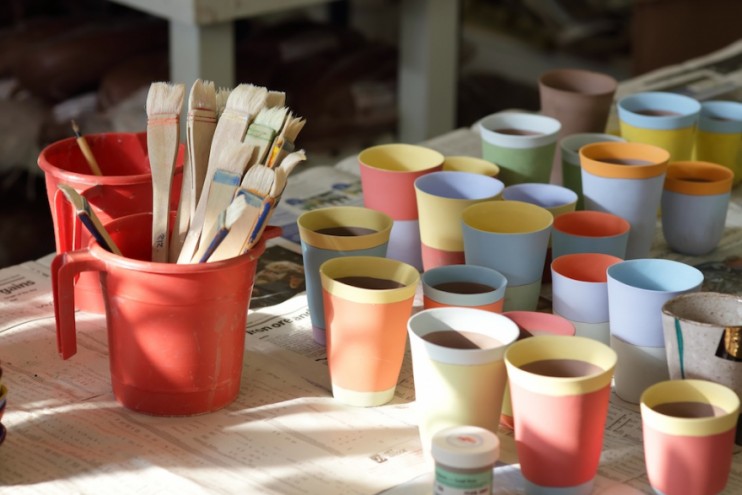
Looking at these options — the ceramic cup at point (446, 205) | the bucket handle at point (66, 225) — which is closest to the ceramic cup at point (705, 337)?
the ceramic cup at point (446, 205)

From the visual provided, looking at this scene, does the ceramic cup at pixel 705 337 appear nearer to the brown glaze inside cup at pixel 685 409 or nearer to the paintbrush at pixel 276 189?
the brown glaze inside cup at pixel 685 409

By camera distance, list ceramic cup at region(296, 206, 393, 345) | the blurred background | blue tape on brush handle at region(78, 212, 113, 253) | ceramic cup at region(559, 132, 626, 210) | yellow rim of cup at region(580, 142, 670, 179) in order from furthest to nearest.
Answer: the blurred background < ceramic cup at region(559, 132, 626, 210) < yellow rim of cup at region(580, 142, 670, 179) < ceramic cup at region(296, 206, 393, 345) < blue tape on brush handle at region(78, 212, 113, 253)

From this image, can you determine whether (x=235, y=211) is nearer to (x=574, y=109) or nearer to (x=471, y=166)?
(x=471, y=166)

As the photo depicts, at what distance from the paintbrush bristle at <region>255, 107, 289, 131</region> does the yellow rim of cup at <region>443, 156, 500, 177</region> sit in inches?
12.9

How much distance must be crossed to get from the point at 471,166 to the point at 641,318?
1.10 feet

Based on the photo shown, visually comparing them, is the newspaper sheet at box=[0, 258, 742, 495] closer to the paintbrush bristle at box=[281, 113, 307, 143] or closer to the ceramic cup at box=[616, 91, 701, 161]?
the paintbrush bristle at box=[281, 113, 307, 143]

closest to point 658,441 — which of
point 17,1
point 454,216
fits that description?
point 454,216

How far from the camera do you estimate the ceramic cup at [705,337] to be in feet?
2.29

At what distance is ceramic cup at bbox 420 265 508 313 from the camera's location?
790mm

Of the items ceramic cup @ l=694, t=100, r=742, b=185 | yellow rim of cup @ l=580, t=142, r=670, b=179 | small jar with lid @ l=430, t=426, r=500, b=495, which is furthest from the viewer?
ceramic cup @ l=694, t=100, r=742, b=185

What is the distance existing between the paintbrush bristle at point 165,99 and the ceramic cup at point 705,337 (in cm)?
39

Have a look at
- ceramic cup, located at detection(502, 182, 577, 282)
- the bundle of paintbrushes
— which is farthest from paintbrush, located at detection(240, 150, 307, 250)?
ceramic cup, located at detection(502, 182, 577, 282)

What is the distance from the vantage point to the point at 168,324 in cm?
74

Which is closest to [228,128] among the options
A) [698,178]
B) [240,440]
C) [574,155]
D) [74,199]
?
[74,199]
